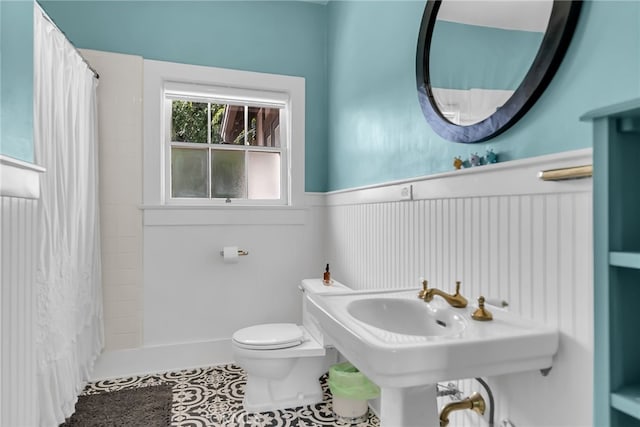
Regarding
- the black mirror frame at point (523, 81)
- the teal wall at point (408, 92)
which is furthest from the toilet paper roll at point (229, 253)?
the black mirror frame at point (523, 81)

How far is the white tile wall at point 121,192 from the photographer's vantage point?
8.13 ft

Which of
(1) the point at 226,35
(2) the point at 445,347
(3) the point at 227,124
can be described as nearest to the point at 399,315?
(2) the point at 445,347

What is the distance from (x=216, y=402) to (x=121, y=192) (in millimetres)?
1461

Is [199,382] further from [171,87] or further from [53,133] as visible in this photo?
[171,87]

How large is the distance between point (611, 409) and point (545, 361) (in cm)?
35

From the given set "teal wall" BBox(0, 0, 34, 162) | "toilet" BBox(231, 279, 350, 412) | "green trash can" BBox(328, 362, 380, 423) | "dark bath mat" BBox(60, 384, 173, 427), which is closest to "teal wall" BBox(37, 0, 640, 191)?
"toilet" BBox(231, 279, 350, 412)

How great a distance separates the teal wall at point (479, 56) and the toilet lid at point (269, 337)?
150 centimetres

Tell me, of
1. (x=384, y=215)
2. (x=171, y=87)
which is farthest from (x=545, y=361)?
(x=171, y=87)

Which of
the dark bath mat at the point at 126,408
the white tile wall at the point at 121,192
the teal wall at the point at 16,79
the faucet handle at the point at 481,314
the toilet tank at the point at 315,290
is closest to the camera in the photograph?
the faucet handle at the point at 481,314

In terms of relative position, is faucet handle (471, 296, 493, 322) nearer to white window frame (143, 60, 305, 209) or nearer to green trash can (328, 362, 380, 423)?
green trash can (328, 362, 380, 423)

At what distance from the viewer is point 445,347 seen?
0.94 m

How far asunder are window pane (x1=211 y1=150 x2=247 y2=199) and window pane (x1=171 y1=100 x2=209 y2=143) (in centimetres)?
17

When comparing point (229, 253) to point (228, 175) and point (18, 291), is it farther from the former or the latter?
point (18, 291)

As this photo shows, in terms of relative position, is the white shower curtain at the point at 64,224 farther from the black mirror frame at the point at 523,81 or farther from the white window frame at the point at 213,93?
the black mirror frame at the point at 523,81
